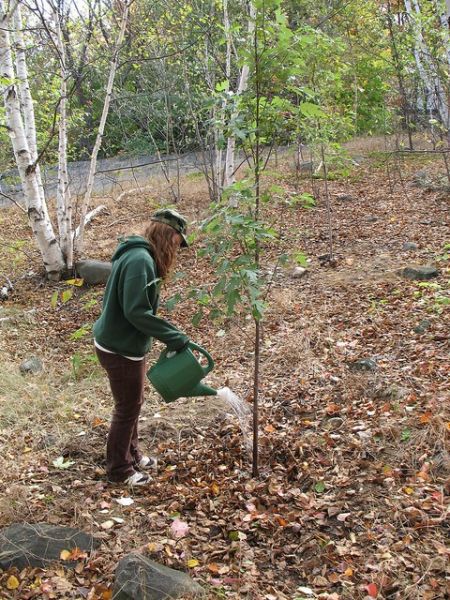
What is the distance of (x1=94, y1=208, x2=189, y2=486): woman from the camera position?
2.90m

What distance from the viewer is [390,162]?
12898mm

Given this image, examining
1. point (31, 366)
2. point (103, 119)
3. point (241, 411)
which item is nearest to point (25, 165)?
point (103, 119)

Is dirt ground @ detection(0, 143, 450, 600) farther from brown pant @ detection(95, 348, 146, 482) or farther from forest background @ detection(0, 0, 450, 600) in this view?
brown pant @ detection(95, 348, 146, 482)

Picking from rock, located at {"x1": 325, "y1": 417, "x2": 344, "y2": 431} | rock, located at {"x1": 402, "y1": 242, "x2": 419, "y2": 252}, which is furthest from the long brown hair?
rock, located at {"x1": 402, "y1": 242, "x2": 419, "y2": 252}

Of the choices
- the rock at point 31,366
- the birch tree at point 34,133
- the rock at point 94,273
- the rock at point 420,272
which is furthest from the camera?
the rock at point 94,273

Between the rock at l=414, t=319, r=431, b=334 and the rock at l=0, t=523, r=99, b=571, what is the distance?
140 inches

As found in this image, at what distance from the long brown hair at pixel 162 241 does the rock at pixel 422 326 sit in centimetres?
303

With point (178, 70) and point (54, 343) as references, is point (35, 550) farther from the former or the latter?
point (178, 70)

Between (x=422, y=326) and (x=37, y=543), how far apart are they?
3885 millimetres

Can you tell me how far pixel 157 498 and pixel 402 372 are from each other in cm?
232

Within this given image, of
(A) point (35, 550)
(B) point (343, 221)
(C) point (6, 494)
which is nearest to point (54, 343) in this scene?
(C) point (6, 494)

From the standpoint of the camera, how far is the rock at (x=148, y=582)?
2480 millimetres

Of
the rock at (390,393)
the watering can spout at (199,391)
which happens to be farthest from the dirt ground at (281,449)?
the watering can spout at (199,391)

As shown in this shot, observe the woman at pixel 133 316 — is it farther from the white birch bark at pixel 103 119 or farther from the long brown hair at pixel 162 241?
the white birch bark at pixel 103 119
